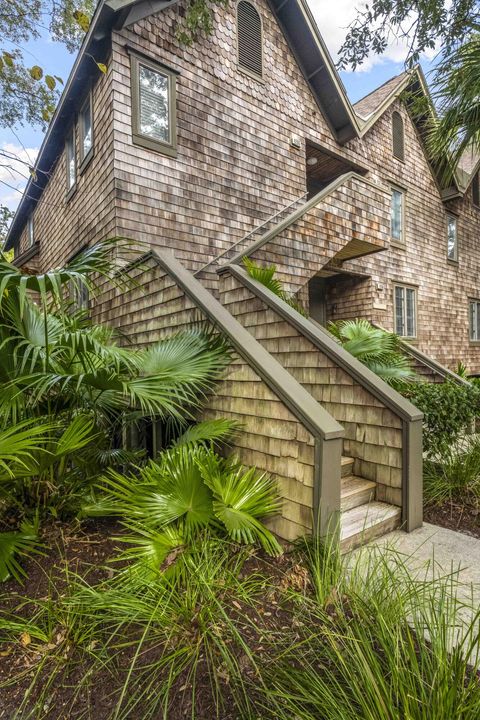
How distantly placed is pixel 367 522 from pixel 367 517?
2.9 inches

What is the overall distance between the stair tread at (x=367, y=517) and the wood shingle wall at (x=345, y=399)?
0.34 feet

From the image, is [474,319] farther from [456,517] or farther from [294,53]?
[456,517]

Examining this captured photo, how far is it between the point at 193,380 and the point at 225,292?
6.57 ft

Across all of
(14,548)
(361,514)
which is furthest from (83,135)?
(361,514)

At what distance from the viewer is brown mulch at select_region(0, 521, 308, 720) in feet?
5.58

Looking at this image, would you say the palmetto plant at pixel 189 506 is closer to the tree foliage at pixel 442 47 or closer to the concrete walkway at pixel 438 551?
the concrete walkway at pixel 438 551

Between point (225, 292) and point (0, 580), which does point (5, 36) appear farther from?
point (0, 580)

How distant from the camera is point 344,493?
3.38 meters

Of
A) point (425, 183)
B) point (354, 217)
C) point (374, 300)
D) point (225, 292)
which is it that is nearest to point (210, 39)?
point (354, 217)

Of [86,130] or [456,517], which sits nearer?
[456,517]

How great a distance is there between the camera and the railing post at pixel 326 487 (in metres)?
2.62

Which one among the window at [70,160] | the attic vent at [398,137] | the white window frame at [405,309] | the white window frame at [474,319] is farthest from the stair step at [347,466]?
the white window frame at [474,319]

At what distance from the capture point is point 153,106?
264 inches

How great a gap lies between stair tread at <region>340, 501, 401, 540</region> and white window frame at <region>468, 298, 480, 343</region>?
12.5 meters
